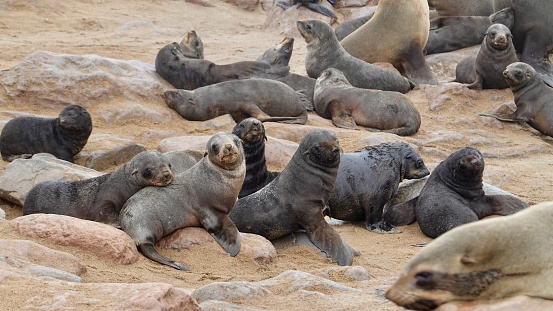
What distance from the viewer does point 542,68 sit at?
1338cm

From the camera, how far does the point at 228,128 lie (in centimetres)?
1030

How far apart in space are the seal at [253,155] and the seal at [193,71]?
11.8 feet

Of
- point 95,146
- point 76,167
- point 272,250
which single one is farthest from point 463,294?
point 95,146

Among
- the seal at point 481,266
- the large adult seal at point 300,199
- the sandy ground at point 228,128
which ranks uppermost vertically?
the seal at point 481,266

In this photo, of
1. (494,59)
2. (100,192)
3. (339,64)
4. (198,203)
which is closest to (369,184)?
(198,203)

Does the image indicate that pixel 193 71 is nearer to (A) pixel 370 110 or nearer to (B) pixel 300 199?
(A) pixel 370 110

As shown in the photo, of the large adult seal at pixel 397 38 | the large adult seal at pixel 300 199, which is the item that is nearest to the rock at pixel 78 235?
the large adult seal at pixel 300 199

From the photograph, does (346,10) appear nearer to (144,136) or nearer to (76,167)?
(144,136)

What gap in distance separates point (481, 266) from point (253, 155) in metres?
4.57

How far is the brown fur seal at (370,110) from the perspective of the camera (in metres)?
11.0

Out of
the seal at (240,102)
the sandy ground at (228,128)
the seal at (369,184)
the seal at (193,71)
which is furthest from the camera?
the seal at (193,71)

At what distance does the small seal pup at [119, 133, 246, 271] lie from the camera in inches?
256

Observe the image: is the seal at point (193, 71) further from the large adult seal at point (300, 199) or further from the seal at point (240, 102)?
the large adult seal at point (300, 199)

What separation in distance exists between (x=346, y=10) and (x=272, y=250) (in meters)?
11.8
